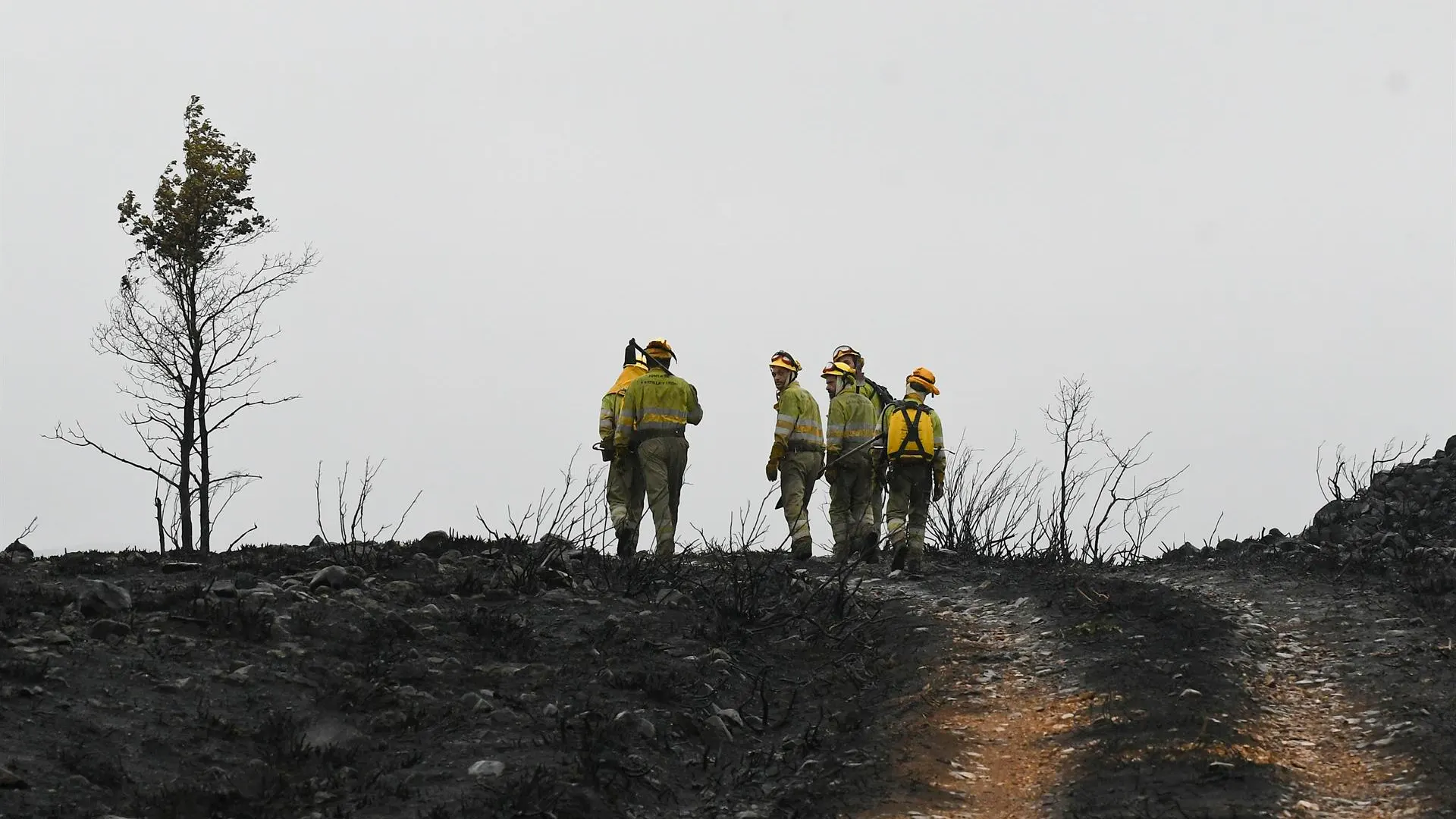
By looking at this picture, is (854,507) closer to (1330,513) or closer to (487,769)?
(1330,513)

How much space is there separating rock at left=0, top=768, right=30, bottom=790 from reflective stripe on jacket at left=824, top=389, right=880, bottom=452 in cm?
1030

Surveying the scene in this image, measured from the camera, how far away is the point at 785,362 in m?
15.5

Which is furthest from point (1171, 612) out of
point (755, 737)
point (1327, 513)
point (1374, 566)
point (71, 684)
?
point (71, 684)

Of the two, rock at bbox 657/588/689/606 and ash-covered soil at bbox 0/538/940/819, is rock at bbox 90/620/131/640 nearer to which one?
ash-covered soil at bbox 0/538/940/819

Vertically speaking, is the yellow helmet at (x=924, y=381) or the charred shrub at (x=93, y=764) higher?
the yellow helmet at (x=924, y=381)

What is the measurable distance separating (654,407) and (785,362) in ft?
6.90

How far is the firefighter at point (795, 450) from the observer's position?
1529cm

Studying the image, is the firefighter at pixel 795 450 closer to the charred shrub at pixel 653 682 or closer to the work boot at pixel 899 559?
the work boot at pixel 899 559

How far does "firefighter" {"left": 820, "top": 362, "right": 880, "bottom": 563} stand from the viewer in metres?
15.9

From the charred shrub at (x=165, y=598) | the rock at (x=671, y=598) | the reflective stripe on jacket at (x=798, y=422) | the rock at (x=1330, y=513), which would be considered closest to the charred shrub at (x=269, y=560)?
the charred shrub at (x=165, y=598)

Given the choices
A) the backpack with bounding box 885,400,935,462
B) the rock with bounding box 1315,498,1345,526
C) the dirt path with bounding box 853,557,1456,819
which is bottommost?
the dirt path with bounding box 853,557,1456,819

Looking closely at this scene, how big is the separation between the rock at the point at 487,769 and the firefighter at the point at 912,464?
767 centimetres

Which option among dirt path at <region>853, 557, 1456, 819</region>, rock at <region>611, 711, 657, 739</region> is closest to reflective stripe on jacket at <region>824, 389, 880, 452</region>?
dirt path at <region>853, 557, 1456, 819</region>

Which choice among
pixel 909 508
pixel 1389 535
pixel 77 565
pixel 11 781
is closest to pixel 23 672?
pixel 11 781
